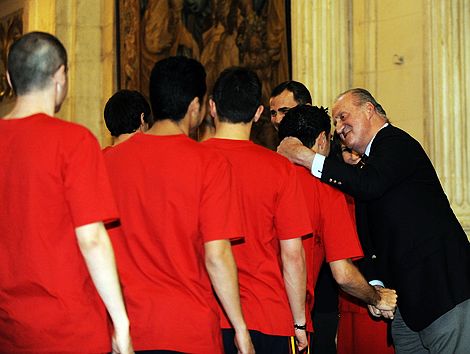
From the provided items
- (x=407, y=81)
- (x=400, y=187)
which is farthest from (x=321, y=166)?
(x=407, y=81)

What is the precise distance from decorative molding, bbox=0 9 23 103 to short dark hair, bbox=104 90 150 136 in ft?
27.8

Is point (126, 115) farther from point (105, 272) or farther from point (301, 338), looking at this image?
point (105, 272)

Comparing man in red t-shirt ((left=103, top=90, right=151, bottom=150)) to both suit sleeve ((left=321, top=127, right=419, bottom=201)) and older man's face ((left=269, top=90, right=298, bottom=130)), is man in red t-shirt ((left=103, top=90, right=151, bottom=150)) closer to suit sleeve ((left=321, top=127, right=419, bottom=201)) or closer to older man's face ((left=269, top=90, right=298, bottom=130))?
suit sleeve ((left=321, top=127, right=419, bottom=201))

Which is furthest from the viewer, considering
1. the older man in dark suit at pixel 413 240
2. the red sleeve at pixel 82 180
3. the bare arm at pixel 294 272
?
the older man in dark suit at pixel 413 240

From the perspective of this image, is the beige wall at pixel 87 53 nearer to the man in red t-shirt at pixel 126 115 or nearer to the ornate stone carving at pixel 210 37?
the ornate stone carving at pixel 210 37

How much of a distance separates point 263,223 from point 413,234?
1173mm

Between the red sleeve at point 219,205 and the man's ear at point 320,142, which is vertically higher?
the man's ear at point 320,142

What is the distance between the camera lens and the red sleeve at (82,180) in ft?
12.0

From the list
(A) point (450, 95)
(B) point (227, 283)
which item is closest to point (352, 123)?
(B) point (227, 283)

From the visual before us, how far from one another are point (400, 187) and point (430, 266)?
47 centimetres

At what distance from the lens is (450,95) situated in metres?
9.19

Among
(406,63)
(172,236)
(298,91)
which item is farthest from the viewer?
(406,63)

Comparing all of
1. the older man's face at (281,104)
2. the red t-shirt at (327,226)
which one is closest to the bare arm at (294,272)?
the red t-shirt at (327,226)

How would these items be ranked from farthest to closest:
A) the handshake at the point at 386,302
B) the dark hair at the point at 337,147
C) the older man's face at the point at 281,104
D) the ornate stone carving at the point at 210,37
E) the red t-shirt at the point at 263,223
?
the ornate stone carving at the point at 210,37 < the older man's face at the point at 281,104 < the dark hair at the point at 337,147 < the handshake at the point at 386,302 < the red t-shirt at the point at 263,223
